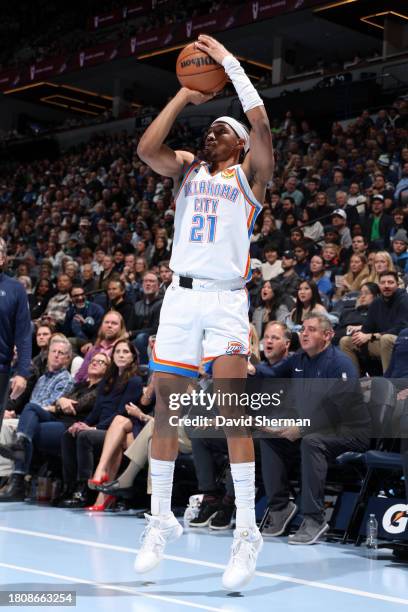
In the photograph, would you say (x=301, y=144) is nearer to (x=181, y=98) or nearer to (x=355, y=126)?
(x=355, y=126)

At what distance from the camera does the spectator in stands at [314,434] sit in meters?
5.75

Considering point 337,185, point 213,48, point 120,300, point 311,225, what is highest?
point 337,185

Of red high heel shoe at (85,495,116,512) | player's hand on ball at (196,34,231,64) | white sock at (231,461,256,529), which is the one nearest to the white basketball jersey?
player's hand on ball at (196,34,231,64)

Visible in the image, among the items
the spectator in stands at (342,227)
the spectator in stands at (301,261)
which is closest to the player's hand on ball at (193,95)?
the spectator in stands at (301,261)

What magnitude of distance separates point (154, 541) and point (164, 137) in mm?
1951

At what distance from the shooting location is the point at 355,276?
387 inches

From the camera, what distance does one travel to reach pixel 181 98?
4203mm

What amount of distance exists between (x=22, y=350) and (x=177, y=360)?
1576mm

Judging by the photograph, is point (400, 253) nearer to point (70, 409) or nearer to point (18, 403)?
point (70, 409)

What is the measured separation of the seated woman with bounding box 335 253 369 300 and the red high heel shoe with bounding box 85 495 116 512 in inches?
145

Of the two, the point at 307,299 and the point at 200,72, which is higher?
the point at 200,72

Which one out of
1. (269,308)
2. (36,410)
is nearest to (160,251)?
(269,308)

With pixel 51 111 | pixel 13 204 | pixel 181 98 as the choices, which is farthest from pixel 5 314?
pixel 51 111

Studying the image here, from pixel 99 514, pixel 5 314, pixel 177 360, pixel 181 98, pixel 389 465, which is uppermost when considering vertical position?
pixel 181 98
